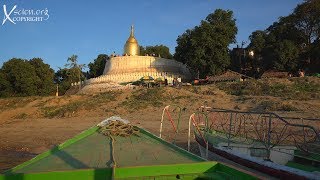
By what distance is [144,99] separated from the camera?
2556cm

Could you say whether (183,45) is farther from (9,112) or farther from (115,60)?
(9,112)

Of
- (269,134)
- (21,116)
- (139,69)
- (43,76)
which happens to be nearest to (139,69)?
(139,69)

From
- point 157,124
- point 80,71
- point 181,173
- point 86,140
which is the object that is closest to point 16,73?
point 80,71

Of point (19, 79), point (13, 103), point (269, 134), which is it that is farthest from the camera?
point (19, 79)

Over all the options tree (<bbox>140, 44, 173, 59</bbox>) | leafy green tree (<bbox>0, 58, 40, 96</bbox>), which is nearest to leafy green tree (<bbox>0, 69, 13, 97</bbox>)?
leafy green tree (<bbox>0, 58, 40, 96</bbox>)

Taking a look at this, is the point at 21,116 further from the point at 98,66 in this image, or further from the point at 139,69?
the point at 98,66

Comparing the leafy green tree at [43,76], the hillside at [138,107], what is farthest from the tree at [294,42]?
the leafy green tree at [43,76]

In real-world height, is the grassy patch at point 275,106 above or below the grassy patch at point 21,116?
above

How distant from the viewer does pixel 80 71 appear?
52.2 m

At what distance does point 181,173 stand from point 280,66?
111 ft

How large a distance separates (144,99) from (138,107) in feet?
7.66

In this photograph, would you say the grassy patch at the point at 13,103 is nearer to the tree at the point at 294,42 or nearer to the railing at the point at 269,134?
the railing at the point at 269,134

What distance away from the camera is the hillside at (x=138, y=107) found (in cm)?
1673

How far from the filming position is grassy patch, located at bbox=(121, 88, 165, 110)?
77.7ft
